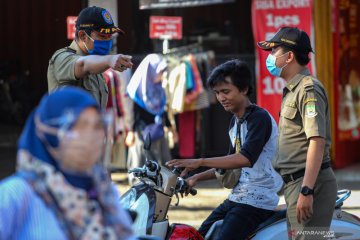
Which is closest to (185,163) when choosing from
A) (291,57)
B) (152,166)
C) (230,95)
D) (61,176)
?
(152,166)

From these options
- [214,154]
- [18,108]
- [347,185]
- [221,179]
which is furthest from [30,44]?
[221,179]

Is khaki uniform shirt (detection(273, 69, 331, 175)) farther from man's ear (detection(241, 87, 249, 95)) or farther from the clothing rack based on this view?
the clothing rack

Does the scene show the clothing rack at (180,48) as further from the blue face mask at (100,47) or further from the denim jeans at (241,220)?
the denim jeans at (241,220)

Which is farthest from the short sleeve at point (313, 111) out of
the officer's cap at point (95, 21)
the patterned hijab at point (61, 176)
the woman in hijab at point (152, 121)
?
the woman in hijab at point (152, 121)

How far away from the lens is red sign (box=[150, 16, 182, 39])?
10094 millimetres

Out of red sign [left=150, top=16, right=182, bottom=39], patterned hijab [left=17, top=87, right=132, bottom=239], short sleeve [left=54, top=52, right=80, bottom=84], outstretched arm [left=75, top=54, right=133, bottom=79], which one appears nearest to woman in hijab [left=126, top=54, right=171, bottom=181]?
red sign [left=150, top=16, right=182, bottom=39]

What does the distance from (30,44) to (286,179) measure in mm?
12410

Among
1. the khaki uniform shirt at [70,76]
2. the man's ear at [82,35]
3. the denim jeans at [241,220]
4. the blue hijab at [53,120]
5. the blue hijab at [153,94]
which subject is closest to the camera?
the blue hijab at [53,120]

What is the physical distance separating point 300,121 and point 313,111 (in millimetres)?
141

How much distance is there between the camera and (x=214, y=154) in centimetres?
1032

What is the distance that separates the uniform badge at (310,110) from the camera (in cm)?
403

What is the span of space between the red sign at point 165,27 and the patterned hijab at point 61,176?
7.67 metres

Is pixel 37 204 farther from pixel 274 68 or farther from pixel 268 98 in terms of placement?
pixel 268 98

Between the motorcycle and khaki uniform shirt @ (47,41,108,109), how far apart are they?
20.4 inches
